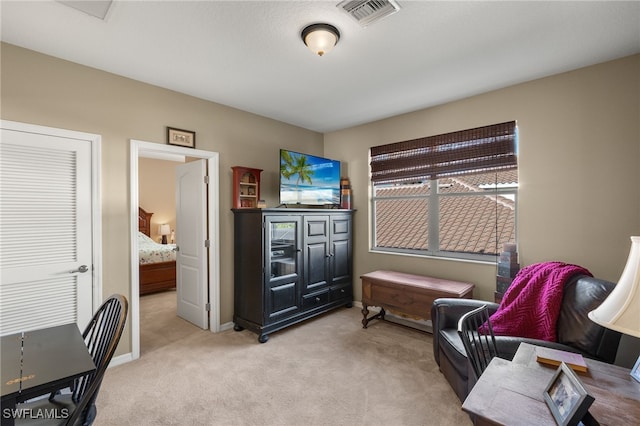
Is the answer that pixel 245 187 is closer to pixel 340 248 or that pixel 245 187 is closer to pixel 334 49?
pixel 340 248

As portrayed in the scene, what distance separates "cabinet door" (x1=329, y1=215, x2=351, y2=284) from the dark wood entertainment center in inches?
0.5

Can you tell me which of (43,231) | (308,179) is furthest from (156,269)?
(308,179)

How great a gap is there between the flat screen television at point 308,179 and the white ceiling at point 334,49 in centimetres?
85

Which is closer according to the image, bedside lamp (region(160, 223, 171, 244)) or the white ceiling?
the white ceiling

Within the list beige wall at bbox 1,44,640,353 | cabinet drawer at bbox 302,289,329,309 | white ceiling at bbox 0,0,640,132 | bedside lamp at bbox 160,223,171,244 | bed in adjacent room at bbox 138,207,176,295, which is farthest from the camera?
bedside lamp at bbox 160,223,171,244

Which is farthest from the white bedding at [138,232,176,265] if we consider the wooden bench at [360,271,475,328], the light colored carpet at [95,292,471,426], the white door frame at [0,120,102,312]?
the wooden bench at [360,271,475,328]

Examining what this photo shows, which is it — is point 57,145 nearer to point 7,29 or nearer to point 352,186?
point 7,29

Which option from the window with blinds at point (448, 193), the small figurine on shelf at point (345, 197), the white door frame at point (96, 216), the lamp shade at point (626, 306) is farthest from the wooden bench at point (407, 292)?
the white door frame at point (96, 216)

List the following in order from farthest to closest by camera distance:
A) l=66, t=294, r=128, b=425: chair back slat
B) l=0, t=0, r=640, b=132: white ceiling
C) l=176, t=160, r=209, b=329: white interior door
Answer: l=176, t=160, r=209, b=329: white interior door → l=0, t=0, r=640, b=132: white ceiling → l=66, t=294, r=128, b=425: chair back slat

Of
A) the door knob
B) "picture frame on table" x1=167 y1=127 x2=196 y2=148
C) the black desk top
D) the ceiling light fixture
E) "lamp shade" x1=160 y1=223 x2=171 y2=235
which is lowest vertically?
the black desk top

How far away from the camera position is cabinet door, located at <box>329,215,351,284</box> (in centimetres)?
393

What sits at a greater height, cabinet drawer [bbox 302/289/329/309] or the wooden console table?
the wooden console table

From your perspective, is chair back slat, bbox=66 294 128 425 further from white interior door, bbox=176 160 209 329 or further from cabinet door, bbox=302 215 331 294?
cabinet door, bbox=302 215 331 294

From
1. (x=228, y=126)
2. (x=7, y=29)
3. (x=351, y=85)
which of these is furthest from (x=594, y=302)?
(x=7, y=29)
